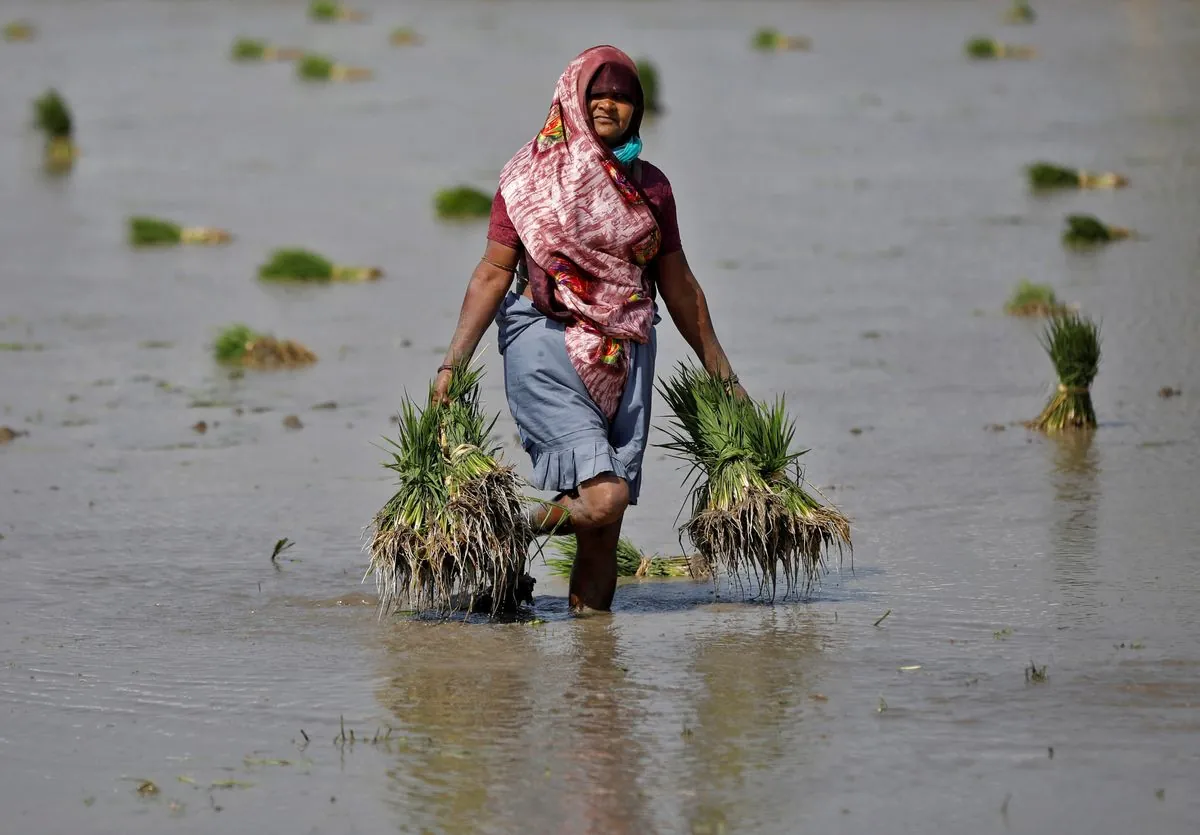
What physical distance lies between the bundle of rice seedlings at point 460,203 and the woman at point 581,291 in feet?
32.5

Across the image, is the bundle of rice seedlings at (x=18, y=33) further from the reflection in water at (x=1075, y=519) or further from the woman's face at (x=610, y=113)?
the woman's face at (x=610, y=113)

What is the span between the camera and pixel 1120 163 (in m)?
17.6

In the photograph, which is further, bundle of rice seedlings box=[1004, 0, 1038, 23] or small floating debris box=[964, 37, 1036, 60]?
bundle of rice seedlings box=[1004, 0, 1038, 23]

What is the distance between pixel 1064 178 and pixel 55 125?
11.3 m

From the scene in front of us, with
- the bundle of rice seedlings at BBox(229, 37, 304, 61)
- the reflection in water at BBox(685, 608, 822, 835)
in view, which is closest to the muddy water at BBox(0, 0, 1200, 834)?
the reflection in water at BBox(685, 608, 822, 835)

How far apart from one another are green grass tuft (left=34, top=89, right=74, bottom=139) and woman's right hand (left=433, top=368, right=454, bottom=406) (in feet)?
54.2

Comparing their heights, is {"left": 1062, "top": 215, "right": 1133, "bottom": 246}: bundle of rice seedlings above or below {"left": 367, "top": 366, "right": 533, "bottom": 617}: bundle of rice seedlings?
above

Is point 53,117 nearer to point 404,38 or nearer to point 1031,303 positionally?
point 1031,303

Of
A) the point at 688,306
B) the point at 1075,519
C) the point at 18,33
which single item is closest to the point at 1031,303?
the point at 1075,519

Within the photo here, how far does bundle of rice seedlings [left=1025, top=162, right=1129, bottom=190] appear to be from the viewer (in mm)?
16078

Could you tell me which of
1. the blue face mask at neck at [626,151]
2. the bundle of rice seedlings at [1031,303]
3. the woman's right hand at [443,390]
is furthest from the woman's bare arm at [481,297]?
the bundle of rice seedlings at [1031,303]

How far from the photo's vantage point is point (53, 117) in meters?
21.1

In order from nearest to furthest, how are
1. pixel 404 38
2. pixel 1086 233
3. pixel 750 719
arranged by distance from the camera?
pixel 750 719 → pixel 1086 233 → pixel 404 38

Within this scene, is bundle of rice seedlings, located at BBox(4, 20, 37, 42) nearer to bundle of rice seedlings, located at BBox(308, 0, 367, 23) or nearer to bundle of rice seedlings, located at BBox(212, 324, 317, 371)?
bundle of rice seedlings, located at BBox(308, 0, 367, 23)
